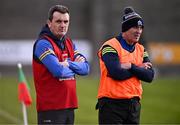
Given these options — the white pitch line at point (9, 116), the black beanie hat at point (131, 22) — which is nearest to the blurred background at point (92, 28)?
the white pitch line at point (9, 116)

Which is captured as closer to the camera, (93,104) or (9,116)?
(9,116)

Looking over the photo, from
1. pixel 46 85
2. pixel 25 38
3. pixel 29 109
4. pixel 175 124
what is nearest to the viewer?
pixel 46 85

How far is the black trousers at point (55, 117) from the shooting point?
7.26 metres

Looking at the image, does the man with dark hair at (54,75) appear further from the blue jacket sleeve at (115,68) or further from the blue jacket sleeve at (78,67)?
the blue jacket sleeve at (115,68)

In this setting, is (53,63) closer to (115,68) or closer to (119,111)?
(115,68)

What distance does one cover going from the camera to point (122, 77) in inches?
288

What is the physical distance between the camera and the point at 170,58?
27.9 m

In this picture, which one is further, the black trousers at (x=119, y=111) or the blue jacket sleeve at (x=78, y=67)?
the blue jacket sleeve at (x=78, y=67)

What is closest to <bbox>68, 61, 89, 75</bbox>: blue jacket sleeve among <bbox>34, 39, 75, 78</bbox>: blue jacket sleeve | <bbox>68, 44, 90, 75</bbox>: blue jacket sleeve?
<bbox>68, 44, 90, 75</bbox>: blue jacket sleeve

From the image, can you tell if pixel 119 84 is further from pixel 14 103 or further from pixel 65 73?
pixel 14 103

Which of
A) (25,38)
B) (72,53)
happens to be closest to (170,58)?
(25,38)

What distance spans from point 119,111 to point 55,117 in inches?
26.2

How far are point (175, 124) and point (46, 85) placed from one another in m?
7.72

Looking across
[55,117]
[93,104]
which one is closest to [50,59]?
[55,117]
